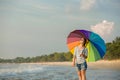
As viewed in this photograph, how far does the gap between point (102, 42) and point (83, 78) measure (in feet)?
4.15

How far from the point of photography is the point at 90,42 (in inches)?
372

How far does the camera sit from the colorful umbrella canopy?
9.30 m

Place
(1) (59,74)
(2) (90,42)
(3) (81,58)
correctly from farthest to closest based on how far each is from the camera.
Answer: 1. (1) (59,74)
2. (2) (90,42)
3. (3) (81,58)

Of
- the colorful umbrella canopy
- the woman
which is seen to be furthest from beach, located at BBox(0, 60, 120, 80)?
the woman

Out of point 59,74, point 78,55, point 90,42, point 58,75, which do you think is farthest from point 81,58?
point 59,74

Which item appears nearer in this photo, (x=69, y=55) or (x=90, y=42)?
(x=90, y=42)

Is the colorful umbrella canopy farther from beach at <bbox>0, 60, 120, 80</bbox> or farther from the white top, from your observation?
beach at <bbox>0, 60, 120, 80</bbox>

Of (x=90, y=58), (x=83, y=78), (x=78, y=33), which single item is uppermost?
(x=78, y=33)

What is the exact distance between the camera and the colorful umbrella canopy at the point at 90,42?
930 cm

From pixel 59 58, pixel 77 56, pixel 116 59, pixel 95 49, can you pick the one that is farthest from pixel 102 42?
pixel 59 58

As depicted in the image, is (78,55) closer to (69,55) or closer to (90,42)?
(90,42)

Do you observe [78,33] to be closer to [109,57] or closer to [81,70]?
[81,70]

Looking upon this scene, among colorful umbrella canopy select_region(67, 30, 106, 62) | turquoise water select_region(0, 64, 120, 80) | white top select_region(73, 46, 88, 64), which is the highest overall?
colorful umbrella canopy select_region(67, 30, 106, 62)

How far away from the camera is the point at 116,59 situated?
5794cm
